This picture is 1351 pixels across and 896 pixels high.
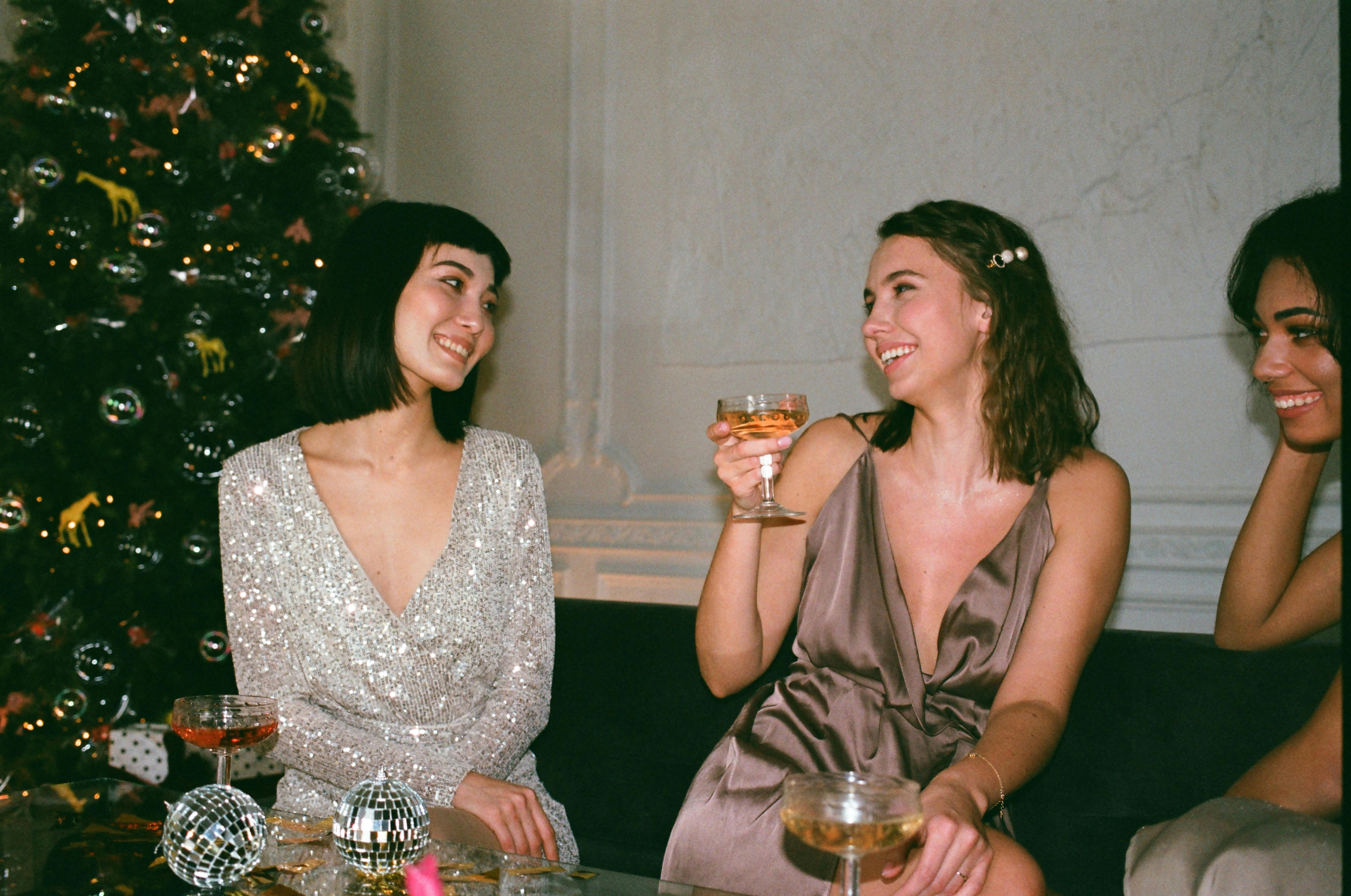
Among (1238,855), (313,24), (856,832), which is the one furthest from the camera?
(313,24)

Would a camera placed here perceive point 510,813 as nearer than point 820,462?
Yes

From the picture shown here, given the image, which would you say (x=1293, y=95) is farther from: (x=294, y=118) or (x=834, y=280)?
(x=294, y=118)

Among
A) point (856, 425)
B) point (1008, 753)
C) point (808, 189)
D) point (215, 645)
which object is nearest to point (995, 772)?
point (1008, 753)

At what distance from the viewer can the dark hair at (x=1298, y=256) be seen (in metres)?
1.68

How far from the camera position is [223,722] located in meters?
1.48

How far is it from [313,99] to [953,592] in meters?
3.22

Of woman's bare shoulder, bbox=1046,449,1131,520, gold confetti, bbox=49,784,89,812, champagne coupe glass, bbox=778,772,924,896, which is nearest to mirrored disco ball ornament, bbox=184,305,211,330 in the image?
gold confetti, bbox=49,784,89,812

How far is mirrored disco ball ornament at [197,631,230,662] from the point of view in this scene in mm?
3271

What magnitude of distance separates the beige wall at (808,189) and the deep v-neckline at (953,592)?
115 centimetres

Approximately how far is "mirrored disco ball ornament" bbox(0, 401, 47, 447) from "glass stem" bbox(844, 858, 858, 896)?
3.28 meters

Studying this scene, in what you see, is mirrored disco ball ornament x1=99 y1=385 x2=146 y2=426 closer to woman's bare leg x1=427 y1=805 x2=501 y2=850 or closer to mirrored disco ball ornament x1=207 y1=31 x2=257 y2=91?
mirrored disco ball ornament x1=207 y1=31 x2=257 y2=91

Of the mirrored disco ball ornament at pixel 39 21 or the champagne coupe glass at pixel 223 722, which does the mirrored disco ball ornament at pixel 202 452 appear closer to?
the mirrored disco ball ornament at pixel 39 21

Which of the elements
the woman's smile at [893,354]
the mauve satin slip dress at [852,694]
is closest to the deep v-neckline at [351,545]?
the mauve satin slip dress at [852,694]

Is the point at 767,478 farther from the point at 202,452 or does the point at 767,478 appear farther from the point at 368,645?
the point at 202,452
